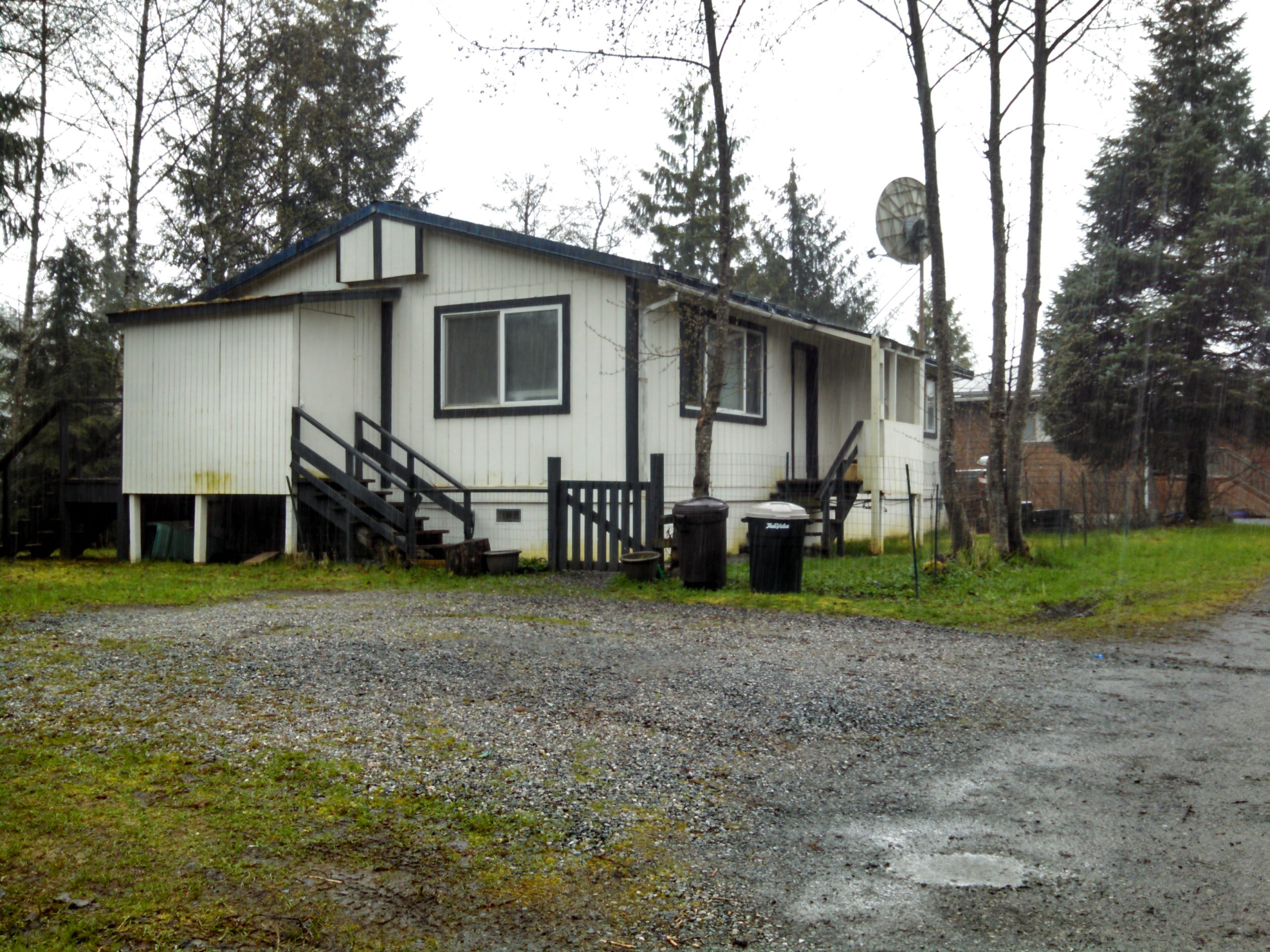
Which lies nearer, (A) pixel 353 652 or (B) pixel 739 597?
Answer: (A) pixel 353 652

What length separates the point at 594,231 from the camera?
4000cm

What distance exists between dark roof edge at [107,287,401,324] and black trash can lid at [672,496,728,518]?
606 cm

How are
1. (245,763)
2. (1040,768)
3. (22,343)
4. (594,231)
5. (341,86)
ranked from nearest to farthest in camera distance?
1. (245,763)
2. (1040,768)
3. (22,343)
4. (341,86)
5. (594,231)

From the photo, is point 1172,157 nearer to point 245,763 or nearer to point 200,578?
point 200,578

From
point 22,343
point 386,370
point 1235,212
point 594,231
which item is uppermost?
point 594,231

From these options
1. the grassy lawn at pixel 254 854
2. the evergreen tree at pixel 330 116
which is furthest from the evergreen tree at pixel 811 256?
the grassy lawn at pixel 254 854

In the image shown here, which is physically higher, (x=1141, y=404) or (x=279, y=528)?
(x=1141, y=404)

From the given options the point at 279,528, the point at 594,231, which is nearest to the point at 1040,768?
the point at 279,528

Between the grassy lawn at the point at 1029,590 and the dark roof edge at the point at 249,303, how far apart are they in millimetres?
5912

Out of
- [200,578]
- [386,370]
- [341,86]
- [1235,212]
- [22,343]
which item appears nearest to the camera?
[200,578]

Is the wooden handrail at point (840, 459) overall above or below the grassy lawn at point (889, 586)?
above

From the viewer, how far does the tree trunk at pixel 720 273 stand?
12086 mm

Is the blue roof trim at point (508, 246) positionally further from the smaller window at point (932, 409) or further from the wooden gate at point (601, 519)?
the smaller window at point (932, 409)

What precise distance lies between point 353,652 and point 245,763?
2609mm
